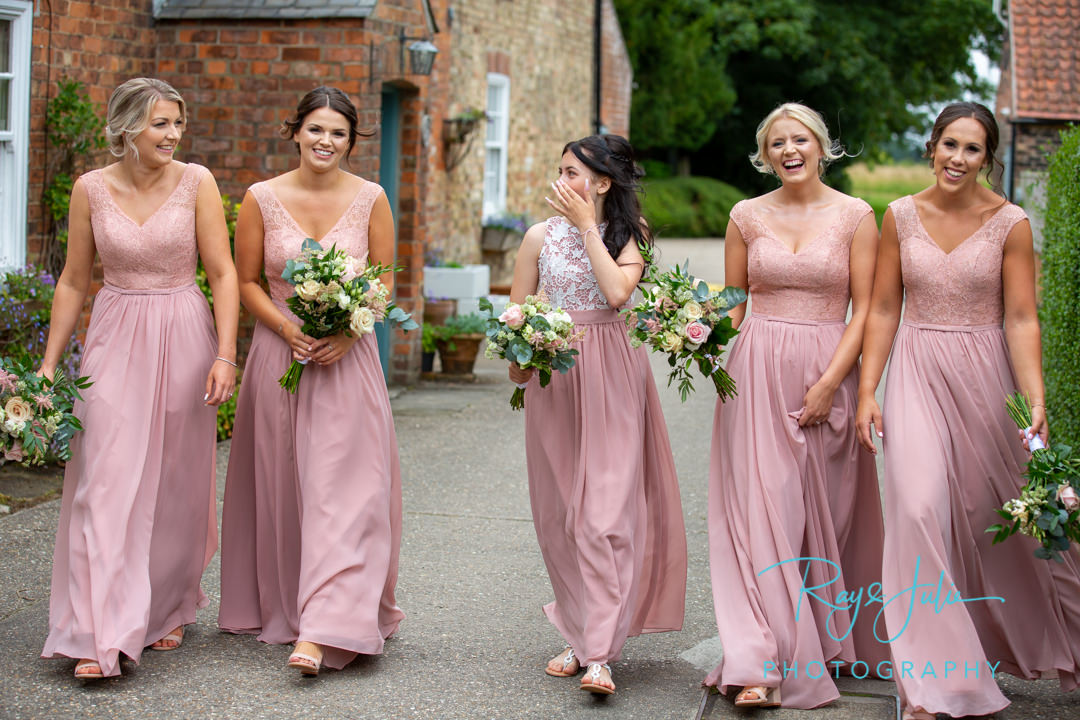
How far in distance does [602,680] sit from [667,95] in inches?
1099

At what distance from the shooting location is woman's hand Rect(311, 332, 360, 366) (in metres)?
4.84

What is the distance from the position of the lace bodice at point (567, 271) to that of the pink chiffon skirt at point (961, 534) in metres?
1.13

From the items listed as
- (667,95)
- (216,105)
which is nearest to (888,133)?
(667,95)

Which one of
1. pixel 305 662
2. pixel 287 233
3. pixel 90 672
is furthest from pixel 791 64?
pixel 90 672

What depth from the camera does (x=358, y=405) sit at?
16.1 feet

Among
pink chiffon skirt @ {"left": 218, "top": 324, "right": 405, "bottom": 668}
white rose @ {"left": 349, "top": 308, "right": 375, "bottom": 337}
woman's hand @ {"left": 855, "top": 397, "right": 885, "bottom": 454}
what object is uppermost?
white rose @ {"left": 349, "top": 308, "right": 375, "bottom": 337}

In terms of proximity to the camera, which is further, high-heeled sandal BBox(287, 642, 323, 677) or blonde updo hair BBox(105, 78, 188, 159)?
blonde updo hair BBox(105, 78, 188, 159)

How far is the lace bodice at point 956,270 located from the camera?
446cm

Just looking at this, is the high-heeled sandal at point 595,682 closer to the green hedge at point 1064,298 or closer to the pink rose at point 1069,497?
the pink rose at point 1069,497

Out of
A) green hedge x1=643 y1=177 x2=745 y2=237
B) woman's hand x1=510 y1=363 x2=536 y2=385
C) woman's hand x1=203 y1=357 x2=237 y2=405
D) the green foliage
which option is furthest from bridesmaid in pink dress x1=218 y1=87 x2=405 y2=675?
green hedge x1=643 y1=177 x2=745 y2=237

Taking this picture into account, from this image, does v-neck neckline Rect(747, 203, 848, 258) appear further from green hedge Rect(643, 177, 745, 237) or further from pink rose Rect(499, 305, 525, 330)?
green hedge Rect(643, 177, 745, 237)

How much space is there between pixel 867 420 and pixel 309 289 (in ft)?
6.63

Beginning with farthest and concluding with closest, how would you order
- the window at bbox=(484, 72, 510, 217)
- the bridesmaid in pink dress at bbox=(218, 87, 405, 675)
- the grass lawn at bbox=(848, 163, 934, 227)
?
the grass lawn at bbox=(848, 163, 934, 227), the window at bbox=(484, 72, 510, 217), the bridesmaid in pink dress at bbox=(218, 87, 405, 675)

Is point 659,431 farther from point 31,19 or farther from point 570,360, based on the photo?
point 31,19
